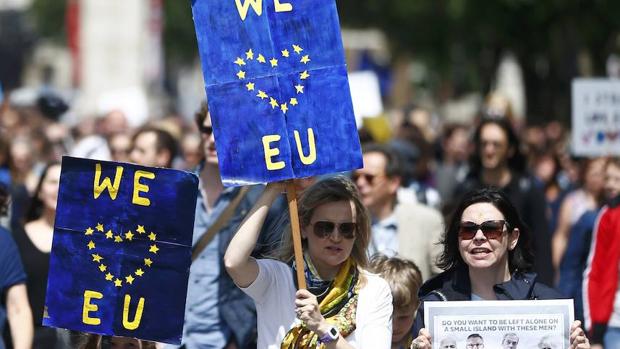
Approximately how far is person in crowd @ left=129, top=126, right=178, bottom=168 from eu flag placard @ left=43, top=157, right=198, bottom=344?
8.69 ft

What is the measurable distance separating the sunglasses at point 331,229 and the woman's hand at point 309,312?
1.50ft

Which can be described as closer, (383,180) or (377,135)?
(383,180)

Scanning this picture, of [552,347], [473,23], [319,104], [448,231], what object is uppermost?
[473,23]

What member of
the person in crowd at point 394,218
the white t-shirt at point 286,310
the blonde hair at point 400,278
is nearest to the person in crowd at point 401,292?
the blonde hair at point 400,278

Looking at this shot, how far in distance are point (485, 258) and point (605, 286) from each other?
8.62ft

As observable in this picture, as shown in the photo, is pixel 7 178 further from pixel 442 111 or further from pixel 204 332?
pixel 442 111

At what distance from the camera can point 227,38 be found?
653 cm

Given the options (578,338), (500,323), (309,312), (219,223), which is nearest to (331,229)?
(309,312)

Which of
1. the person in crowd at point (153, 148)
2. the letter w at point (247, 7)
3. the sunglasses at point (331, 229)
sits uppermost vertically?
the letter w at point (247, 7)

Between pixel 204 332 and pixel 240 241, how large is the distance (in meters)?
1.83

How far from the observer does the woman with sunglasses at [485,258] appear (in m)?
6.48

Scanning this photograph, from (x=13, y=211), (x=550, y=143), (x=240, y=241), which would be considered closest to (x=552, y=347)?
(x=240, y=241)

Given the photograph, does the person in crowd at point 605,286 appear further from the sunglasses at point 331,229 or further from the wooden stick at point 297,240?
the wooden stick at point 297,240

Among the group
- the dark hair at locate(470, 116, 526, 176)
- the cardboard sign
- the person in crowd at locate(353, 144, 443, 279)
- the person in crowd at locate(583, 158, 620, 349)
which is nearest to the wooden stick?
the person in crowd at locate(353, 144, 443, 279)
